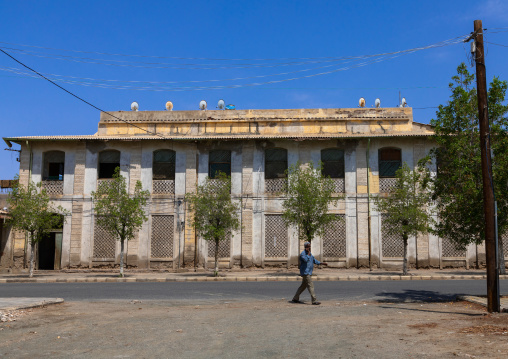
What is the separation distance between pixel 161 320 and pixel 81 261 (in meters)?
19.7

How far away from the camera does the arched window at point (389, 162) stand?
91.1ft

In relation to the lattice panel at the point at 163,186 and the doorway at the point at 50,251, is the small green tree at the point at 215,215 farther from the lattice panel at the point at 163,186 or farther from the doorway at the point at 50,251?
the doorway at the point at 50,251

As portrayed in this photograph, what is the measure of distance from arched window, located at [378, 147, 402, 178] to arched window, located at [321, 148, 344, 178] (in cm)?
218

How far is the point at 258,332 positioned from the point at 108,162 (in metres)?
22.3

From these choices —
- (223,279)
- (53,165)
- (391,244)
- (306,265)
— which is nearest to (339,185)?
(391,244)

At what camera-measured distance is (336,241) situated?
90.1 feet

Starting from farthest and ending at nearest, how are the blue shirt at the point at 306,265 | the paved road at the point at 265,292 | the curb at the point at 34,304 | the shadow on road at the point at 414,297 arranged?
the paved road at the point at 265,292 < the shadow on road at the point at 414,297 < the blue shirt at the point at 306,265 < the curb at the point at 34,304

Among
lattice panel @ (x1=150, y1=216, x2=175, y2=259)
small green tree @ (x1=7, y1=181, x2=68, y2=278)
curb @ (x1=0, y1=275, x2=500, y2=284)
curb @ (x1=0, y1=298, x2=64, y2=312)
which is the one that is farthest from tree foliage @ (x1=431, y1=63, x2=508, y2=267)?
small green tree @ (x1=7, y1=181, x2=68, y2=278)

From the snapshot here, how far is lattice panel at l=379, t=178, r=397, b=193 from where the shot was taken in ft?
90.2

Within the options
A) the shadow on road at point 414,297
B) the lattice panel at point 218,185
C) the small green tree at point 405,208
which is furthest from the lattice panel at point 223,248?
the shadow on road at point 414,297

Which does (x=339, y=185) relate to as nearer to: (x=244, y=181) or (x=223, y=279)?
(x=244, y=181)

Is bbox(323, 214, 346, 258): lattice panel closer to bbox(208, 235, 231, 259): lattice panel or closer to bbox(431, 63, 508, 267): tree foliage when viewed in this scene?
bbox(208, 235, 231, 259): lattice panel

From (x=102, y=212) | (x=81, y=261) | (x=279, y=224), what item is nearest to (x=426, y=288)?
(x=279, y=224)

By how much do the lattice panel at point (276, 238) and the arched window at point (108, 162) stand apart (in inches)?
372
